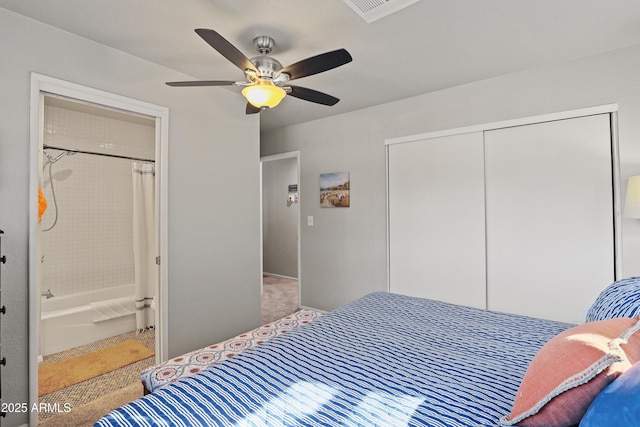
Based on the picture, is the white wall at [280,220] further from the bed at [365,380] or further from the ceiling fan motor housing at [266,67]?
the bed at [365,380]

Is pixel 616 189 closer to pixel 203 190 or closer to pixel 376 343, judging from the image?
pixel 376 343

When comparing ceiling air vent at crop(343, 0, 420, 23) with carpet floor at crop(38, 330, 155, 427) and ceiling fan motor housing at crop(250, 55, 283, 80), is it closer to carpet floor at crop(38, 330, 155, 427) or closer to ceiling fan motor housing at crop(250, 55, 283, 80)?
ceiling fan motor housing at crop(250, 55, 283, 80)

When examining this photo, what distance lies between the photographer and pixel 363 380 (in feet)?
3.82

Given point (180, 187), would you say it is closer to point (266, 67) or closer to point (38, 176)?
point (38, 176)

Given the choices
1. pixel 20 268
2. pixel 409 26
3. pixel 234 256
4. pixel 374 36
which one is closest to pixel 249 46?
pixel 374 36

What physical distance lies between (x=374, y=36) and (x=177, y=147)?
1772 millimetres

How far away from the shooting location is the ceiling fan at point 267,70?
65.5 inches

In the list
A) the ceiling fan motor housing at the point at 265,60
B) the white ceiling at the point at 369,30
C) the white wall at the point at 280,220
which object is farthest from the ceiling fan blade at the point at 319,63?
the white wall at the point at 280,220

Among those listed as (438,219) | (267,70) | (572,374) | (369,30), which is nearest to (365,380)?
(572,374)

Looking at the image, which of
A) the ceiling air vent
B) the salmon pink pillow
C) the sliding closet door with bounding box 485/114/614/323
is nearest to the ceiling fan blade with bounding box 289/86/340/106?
the ceiling air vent

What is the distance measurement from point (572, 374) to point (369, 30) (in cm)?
209

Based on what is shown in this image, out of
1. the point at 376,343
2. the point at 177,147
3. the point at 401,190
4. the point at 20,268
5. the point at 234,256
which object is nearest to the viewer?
the point at 376,343

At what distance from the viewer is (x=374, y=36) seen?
7.09 feet

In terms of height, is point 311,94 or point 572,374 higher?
point 311,94
